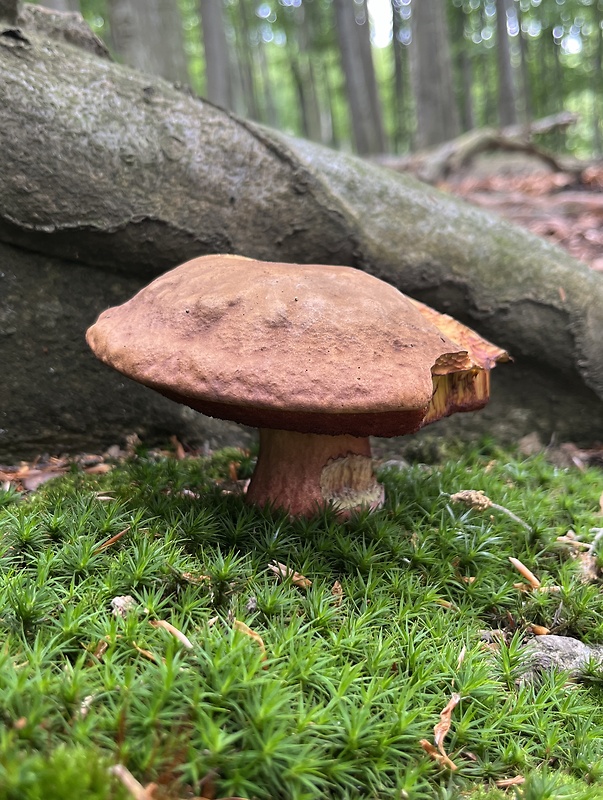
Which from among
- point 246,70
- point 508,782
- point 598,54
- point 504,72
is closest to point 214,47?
point 504,72

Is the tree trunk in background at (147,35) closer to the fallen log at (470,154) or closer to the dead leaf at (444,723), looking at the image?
the fallen log at (470,154)

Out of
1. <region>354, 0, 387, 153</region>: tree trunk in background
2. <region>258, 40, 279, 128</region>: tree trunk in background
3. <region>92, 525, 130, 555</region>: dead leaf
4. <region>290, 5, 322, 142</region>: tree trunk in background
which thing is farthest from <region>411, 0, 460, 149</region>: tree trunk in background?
<region>258, 40, 279, 128</region>: tree trunk in background

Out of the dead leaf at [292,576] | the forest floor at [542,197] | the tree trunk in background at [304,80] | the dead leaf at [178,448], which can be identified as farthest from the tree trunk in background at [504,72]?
the dead leaf at [292,576]

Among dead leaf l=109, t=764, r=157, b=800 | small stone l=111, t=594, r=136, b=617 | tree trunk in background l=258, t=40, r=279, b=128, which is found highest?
tree trunk in background l=258, t=40, r=279, b=128

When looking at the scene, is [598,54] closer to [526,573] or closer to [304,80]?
[304,80]

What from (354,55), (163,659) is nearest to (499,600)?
(163,659)

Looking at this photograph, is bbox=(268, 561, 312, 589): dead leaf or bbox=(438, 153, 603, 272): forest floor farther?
bbox=(438, 153, 603, 272): forest floor

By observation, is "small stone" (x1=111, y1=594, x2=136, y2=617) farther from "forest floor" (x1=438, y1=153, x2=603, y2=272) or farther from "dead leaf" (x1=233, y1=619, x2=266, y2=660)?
"forest floor" (x1=438, y1=153, x2=603, y2=272)
